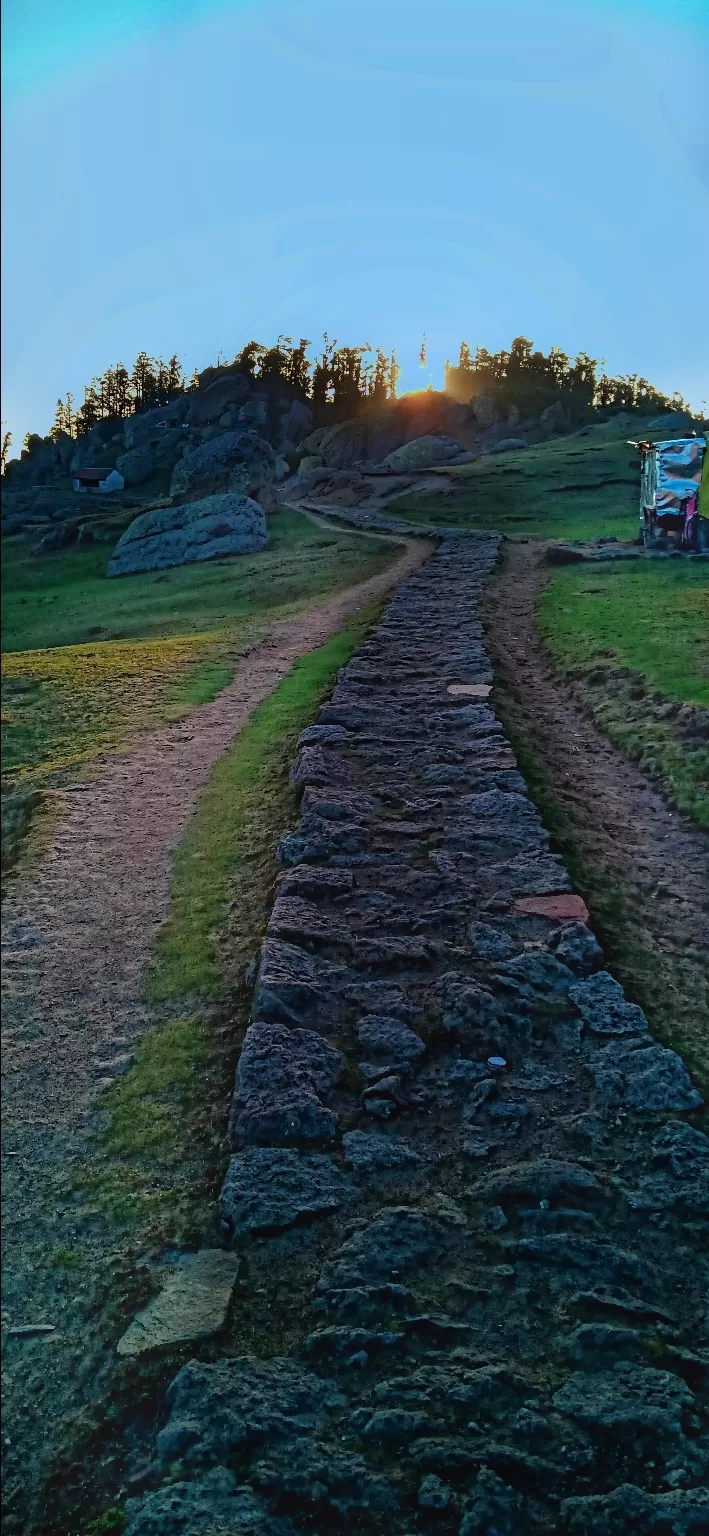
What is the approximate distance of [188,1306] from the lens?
361cm

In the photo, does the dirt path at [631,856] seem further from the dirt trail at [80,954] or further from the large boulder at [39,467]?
the large boulder at [39,467]

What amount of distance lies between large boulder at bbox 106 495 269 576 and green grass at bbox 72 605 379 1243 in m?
16.9

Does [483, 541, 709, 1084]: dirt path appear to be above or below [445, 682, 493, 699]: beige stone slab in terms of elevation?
below

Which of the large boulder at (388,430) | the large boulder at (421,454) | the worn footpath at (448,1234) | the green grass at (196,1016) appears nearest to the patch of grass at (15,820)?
the green grass at (196,1016)

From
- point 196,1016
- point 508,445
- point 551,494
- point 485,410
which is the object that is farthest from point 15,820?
point 508,445

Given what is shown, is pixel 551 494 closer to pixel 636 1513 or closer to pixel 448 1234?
pixel 448 1234

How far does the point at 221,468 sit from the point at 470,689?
807 inches

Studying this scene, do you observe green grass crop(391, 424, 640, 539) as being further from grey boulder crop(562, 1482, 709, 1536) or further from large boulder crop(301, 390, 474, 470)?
grey boulder crop(562, 1482, 709, 1536)

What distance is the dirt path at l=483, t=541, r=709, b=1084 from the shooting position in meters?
5.52

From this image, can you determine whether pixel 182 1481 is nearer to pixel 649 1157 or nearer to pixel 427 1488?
pixel 427 1488

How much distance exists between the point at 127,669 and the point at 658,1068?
10.3m

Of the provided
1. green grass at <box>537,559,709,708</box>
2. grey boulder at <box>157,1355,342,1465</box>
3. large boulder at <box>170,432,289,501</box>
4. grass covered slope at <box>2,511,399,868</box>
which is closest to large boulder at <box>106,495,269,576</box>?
grass covered slope at <box>2,511,399,868</box>

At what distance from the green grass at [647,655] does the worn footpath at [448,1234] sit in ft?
7.73

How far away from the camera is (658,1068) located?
464 centimetres
